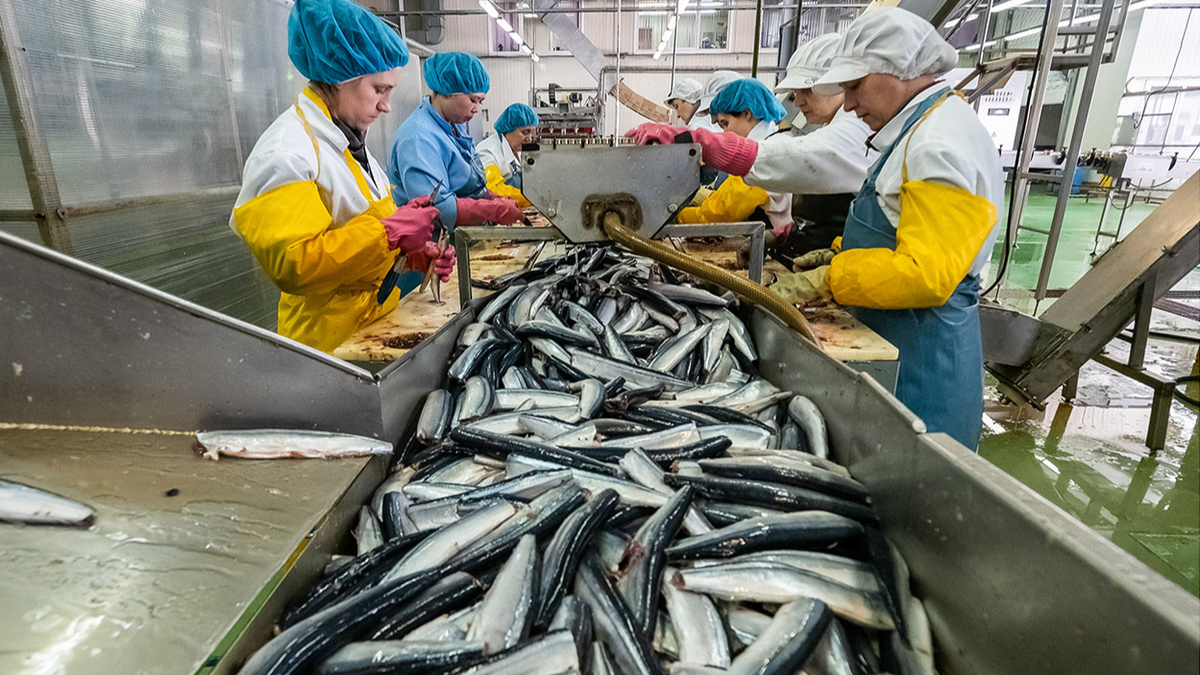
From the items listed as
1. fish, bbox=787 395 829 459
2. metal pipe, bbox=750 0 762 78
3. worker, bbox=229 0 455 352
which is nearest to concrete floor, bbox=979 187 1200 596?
fish, bbox=787 395 829 459

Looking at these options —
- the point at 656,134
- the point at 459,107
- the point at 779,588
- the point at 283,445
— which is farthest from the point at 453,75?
the point at 779,588

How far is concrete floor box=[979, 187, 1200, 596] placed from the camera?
3.21m

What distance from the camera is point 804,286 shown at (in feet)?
8.32

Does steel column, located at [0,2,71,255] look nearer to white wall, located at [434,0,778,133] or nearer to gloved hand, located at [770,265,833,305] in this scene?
gloved hand, located at [770,265,833,305]

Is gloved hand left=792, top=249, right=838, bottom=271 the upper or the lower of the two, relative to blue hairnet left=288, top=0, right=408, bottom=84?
lower

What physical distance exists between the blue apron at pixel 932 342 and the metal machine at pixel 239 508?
1.03 m

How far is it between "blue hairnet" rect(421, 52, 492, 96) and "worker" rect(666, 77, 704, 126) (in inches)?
164

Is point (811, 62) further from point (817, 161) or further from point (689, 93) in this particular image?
point (689, 93)

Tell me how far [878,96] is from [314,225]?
2.42 metres

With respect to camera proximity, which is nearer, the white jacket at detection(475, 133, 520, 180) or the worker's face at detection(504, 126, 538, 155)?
the worker's face at detection(504, 126, 538, 155)

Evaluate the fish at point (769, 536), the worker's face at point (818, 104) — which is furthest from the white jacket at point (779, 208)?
the fish at point (769, 536)

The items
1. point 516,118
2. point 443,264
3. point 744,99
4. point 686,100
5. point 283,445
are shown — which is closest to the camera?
point 283,445

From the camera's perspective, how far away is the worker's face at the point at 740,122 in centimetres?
473

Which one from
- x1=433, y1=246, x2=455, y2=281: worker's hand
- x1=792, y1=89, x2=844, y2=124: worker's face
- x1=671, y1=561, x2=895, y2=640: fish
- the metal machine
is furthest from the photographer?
x1=792, y1=89, x2=844, y2=124: worker's face
